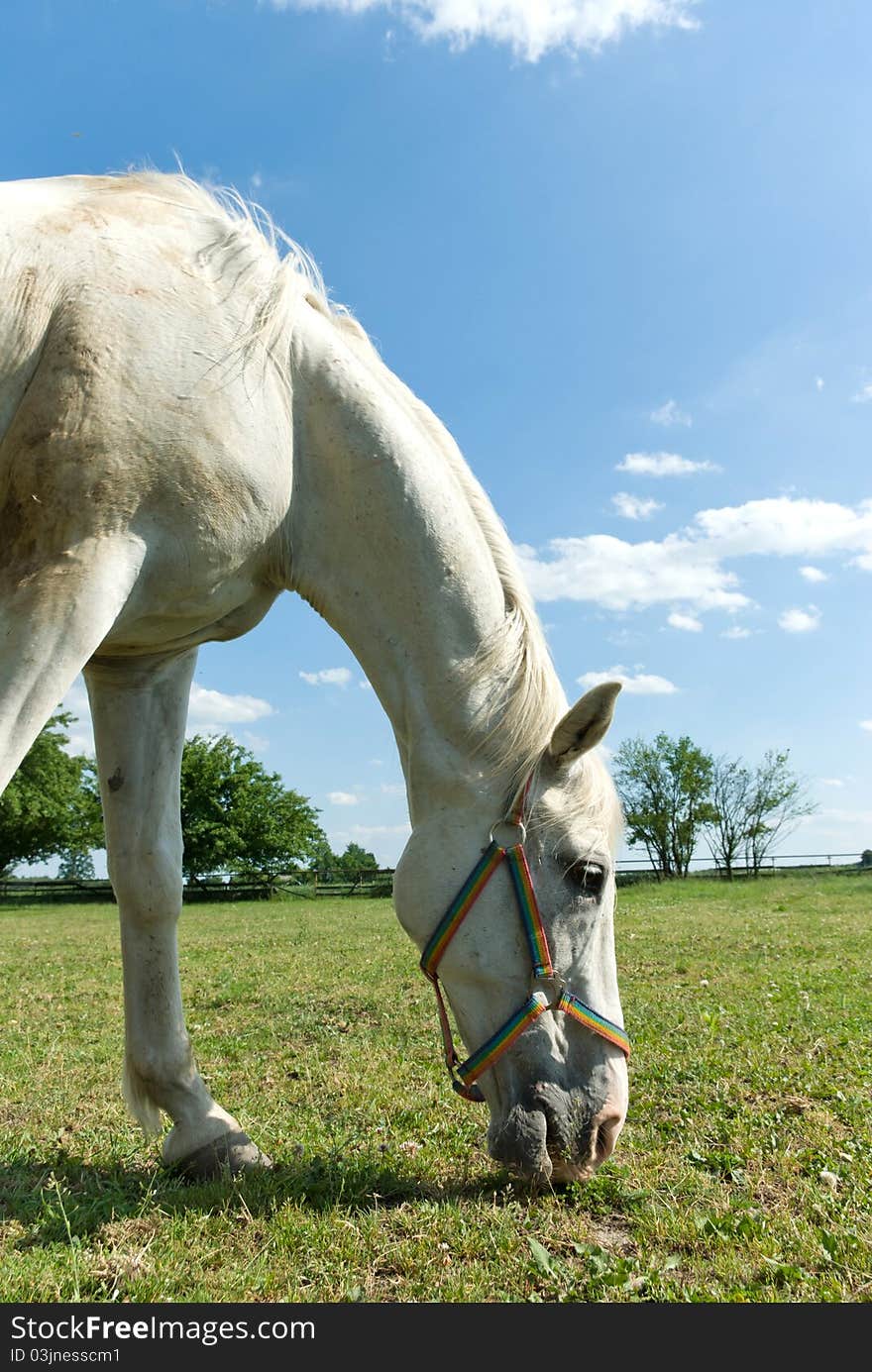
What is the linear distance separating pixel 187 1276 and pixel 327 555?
2.16 metres

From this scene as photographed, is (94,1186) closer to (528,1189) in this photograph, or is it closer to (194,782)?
(528,1189)

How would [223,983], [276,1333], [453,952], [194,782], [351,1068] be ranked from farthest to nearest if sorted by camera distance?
1. [194,782]
2. [223,983]
3. [351,1068]
4. [453,952]
5. [276,1333]

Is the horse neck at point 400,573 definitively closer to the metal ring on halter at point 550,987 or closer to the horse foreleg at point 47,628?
the metal ring on halter at point 550,987

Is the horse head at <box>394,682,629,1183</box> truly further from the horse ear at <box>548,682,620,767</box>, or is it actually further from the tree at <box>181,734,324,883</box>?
the tree at <box>181,734,324,883</box>

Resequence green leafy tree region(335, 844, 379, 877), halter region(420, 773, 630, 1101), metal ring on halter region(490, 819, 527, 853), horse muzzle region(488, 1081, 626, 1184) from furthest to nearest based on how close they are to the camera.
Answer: green leafy tree region(335, 844, 379, 877)
metal ring on halter region(490, 819, 527, 853)
halter region(420, 773, 630, 1101)
horse muzzle region(488, 1081, 626, 1184)

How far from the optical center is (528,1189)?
2.91 meters

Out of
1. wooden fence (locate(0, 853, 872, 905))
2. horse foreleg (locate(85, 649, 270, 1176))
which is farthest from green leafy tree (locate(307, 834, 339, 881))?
horse foreleg (locate(85, 649, 270, 1176))

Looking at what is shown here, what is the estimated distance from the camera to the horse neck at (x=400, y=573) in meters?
3.01

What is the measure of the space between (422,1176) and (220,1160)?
2.37 feet

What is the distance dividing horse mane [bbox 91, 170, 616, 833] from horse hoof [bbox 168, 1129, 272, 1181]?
5.45 ft

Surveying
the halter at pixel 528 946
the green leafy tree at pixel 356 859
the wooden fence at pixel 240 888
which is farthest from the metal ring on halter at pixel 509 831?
the green leafy tree at pixel 356 859

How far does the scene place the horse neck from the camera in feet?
9.87

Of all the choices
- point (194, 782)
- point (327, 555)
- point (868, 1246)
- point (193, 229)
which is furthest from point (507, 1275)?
point (194, 782)

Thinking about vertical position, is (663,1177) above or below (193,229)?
below
